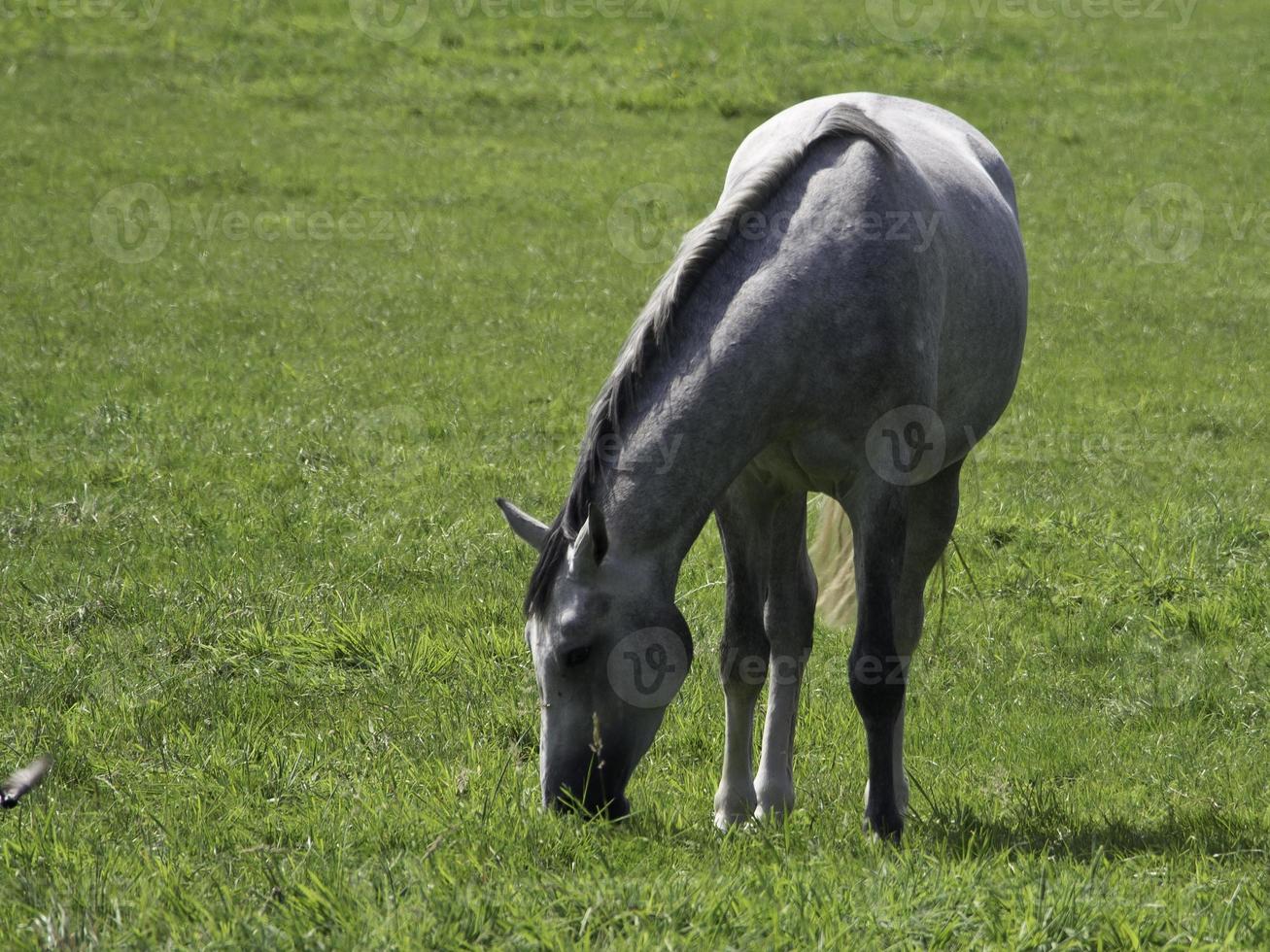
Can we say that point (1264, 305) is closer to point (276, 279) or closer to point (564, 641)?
point (276, 279)

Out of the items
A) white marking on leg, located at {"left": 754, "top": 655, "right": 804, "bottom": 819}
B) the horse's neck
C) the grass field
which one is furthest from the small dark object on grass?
white marking on leg, located at {"left": 754, "top": 655, "right": 804, "bottom": 819}

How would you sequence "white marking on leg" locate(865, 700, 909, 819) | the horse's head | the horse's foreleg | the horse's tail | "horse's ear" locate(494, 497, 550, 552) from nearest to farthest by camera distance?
the horse's head
"horse's ear" locate(494, 497, 550, 552)
"white marking on leg" locate(865, 700, 909, 819)
the horse's foreleg
the horse's tail

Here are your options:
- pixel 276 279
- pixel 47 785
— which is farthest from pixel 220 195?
pixel 47 785

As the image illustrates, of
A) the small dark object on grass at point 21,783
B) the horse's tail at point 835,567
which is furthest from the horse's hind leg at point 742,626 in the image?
the small dark object on grass at point 21,783

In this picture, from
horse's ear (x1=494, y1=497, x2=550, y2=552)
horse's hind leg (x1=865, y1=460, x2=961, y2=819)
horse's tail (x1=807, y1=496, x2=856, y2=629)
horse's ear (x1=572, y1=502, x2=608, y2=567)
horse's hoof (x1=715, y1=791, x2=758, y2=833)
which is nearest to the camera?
horse's ear (x1=572, y1=502, x2=608, y2=567)

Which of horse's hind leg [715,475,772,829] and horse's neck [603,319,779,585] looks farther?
horse's hind leg [715,475,772,829]

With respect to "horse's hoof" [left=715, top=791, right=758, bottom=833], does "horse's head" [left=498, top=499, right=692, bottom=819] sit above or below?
above

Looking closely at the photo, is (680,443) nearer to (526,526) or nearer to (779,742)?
(526,526)

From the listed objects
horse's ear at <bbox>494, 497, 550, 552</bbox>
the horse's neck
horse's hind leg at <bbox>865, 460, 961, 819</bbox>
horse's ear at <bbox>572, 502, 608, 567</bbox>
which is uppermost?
the horse's neck

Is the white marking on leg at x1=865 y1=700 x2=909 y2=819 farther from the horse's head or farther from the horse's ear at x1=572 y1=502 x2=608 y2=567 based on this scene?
the horse's ear at x1=572 y1=502 x2=608 y2=567

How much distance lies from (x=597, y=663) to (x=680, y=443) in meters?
0.63

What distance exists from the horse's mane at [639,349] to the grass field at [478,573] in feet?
2.31

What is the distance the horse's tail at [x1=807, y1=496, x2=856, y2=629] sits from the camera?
18.7 feet

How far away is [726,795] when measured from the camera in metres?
4.55
